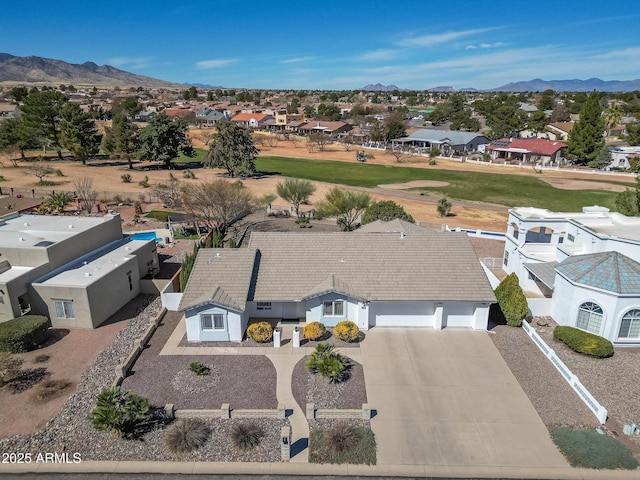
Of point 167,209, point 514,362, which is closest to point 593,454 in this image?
point 514,362

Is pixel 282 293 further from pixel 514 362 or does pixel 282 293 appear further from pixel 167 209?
pixel 167 209

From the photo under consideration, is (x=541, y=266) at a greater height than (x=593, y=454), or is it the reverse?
(x=541, y=266)

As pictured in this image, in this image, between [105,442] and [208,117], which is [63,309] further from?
[208,117]

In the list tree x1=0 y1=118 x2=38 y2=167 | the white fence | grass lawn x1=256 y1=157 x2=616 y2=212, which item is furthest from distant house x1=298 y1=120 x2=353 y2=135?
the white fence

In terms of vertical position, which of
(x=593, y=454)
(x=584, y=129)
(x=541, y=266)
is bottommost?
(x=593, y=454)

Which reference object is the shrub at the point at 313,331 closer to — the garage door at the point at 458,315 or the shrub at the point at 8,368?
the garage door at the point at 458,315

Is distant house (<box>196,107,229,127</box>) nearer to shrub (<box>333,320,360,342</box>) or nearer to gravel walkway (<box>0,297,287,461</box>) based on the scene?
shrub (<box>333,320,360,342</box>)

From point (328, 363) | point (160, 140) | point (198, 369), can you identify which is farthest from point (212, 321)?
point (160, 140)
